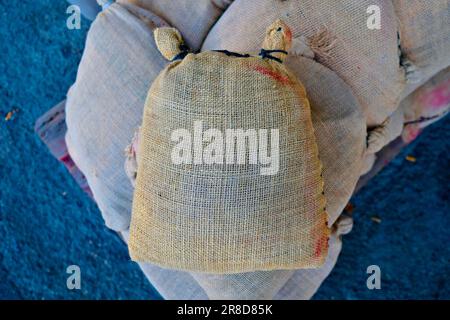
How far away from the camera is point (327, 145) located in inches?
29.3

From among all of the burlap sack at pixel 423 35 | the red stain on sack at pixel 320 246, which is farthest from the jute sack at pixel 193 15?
the red stain on sack at pixel 320 246

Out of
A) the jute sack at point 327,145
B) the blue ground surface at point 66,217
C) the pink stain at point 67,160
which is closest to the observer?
the jute sack at point 327,145

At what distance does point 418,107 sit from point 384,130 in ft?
0.52

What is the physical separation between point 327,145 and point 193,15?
31 centimetres

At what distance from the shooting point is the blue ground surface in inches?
46.8

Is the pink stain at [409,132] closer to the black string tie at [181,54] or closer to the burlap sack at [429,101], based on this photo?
the burlap sack at [429,101]

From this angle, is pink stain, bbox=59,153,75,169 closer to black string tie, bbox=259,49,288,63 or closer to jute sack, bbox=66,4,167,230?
jute sack, bbox=66,4,167,230

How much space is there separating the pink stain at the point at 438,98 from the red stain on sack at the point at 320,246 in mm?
453

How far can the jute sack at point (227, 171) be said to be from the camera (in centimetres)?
58

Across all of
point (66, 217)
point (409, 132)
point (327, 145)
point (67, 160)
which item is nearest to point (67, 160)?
point (67, 160)

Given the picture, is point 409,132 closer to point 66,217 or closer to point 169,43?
point 169,43

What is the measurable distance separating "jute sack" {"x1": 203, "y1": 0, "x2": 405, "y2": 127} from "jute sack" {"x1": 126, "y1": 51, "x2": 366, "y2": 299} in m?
0.03
